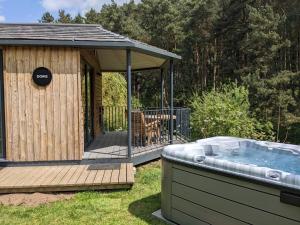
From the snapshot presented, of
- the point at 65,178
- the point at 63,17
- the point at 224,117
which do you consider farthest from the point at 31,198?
the point at 63,17

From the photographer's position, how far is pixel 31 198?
5477mm

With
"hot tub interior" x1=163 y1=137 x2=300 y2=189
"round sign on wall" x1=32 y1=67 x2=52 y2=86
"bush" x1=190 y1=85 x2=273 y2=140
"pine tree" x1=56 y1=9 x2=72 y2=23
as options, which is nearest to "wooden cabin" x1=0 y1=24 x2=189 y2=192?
"round sign on wall" x1=32 y1=67 x2=52 y2=86

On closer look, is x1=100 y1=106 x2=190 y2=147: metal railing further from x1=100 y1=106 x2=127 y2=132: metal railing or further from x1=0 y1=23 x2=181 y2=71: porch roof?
x1=100 y1=106 x2=127 y2=132: metal railing

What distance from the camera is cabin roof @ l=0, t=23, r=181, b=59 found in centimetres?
669

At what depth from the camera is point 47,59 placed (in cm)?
696

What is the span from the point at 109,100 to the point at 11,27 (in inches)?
341

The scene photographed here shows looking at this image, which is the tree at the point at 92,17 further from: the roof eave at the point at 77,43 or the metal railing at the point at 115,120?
the roof eave at the point at 77,43

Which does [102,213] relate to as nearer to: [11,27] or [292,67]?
[11,27]

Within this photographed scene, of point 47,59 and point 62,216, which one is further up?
point 47,59

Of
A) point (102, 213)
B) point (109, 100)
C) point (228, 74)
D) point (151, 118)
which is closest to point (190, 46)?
point (228, 74)

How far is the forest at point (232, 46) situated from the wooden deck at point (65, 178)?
11.0 metres

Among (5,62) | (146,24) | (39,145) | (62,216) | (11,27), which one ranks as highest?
(146,24)

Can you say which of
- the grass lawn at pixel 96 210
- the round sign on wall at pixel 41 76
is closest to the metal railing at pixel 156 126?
the round sign on wall at pixel 41 76

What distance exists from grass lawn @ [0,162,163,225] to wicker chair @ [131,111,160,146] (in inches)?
95.0
